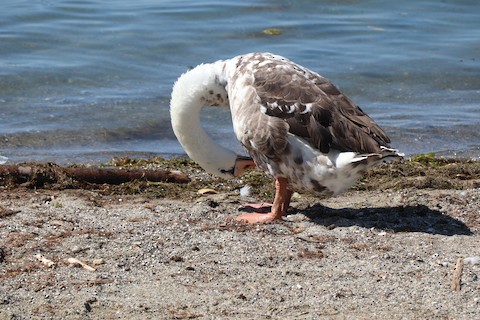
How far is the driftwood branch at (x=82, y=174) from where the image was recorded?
8266 millimetres

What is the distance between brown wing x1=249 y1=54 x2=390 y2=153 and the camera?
6988 millimetres

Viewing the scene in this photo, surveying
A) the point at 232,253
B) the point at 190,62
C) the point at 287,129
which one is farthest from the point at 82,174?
the point at 190,62

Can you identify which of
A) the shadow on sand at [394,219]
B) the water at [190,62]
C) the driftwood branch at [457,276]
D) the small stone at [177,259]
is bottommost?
the water at [190,62]

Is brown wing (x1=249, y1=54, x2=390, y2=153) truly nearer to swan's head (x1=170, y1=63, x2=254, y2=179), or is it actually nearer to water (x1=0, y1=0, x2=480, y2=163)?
swan's head (x1=170, y1=63, x2=254, y2=179)

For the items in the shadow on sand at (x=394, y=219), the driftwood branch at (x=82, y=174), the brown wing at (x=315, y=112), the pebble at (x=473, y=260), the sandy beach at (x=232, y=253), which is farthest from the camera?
the driftwood branch at (x=82, y=174)

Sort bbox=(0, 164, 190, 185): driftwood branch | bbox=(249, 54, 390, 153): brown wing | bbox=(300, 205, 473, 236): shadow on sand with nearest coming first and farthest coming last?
bbox=(249, 54, 390, 153): brown wing, bbox=(300, 205, 473, 236): shadow on sand, bbox=(0, 164, 190, 185): driftwood branch

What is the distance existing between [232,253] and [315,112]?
4.59 ft

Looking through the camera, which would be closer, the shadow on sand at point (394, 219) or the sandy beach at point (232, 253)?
the sandy beach at point (232, 253)

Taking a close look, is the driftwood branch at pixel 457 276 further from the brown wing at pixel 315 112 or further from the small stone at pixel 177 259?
the small stone at pixel 177 259

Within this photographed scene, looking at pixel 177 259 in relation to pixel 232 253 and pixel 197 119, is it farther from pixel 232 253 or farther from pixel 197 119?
pixel 197 119

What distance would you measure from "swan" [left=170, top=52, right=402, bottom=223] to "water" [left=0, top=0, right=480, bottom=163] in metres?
3.79

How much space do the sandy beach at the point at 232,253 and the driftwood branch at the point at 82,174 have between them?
0.37 feet

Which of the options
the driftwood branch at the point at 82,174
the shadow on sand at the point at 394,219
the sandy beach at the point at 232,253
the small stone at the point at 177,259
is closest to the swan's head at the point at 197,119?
the sandy beach at the point at 232,253

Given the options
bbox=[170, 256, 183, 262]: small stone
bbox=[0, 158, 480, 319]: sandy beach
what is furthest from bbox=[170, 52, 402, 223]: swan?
bbox=[170, 256, 183, 262]: small stone
